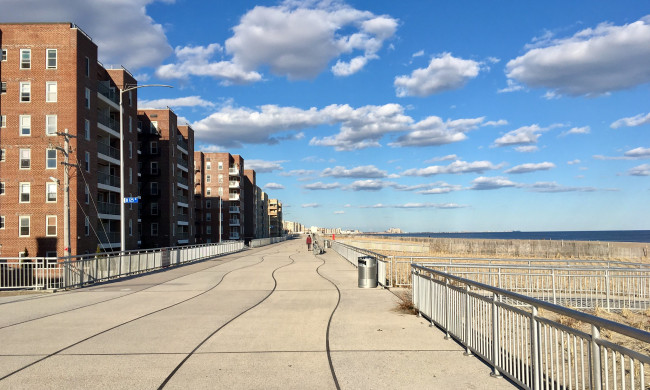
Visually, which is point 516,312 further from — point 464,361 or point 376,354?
point 376,354

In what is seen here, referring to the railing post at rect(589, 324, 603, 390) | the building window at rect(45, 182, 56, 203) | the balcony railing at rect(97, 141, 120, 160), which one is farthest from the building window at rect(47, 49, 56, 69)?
the railing post at rect(589, 324, 603, 390)

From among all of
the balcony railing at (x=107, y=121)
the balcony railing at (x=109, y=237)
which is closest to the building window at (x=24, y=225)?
the balcony railing at (x=109, y=237)

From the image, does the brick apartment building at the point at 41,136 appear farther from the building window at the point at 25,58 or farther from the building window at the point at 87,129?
the building window at the point at 87,129

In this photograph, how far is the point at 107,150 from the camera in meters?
44.7

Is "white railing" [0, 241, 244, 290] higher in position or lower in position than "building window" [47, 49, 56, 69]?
lower

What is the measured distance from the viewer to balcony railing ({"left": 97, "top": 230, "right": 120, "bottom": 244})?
42.8 meters

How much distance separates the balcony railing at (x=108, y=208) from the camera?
42.8 m

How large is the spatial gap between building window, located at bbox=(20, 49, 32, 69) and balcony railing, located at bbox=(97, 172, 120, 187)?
384 inches

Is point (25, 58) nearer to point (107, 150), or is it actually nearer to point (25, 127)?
point (25, 127)

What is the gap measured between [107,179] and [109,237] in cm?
513

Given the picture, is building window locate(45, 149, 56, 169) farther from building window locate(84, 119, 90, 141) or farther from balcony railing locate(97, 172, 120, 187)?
balcony railing locate(97, 172, 120, 187)

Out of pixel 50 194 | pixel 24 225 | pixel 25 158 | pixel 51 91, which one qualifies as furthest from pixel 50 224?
pixel 51 91

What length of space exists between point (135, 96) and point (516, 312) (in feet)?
168

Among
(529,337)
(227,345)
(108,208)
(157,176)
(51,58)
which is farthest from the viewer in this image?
(157,176)
